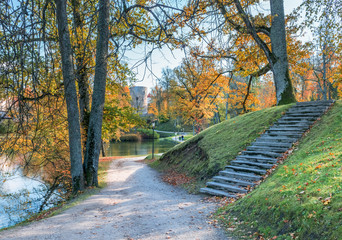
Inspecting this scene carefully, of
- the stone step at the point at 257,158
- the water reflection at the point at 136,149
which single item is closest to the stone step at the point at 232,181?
the stone step at the point at 257,158

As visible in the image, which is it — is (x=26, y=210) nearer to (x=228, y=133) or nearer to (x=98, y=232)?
(x=98, y=232)

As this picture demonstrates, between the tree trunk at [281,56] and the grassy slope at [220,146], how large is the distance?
127 cm

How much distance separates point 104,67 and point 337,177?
690 centimetres

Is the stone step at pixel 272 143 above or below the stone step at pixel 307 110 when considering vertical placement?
below

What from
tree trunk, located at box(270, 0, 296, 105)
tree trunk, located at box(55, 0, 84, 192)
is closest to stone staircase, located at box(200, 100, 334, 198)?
tree trunk, located at box(270, 0, 296, 105)

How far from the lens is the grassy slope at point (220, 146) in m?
8.47

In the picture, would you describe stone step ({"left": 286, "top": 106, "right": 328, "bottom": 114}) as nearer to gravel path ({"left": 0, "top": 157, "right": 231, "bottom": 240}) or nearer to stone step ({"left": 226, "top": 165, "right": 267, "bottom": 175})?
stone step ({"left": 226, "top": 165, "right": 267, "bottom": 175})

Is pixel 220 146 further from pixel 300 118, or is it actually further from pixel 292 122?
pixel 300 118

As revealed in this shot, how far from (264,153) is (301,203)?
393 cm

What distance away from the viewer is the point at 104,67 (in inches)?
303

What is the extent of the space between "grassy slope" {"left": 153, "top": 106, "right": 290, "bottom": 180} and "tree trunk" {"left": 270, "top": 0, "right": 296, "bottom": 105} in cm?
127

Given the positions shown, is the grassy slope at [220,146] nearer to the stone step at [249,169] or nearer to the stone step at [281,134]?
the stone step at [281,134]

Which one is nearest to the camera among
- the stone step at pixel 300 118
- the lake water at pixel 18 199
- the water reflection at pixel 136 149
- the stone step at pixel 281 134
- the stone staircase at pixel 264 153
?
the stone staircase at pixel 264 153

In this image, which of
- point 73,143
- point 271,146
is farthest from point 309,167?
point 73,143
